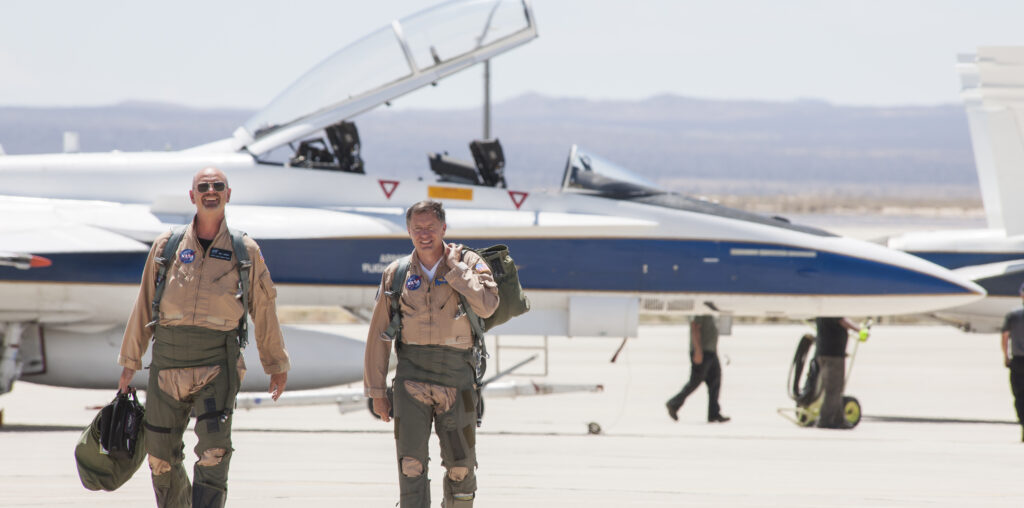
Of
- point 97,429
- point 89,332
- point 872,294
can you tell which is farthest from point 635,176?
point 97,429

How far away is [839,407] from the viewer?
12875mm

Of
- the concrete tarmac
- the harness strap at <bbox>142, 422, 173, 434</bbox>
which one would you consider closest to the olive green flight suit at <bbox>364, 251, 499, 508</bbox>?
the harness strap at <bbox>142, 422, 173, 434</bbox>

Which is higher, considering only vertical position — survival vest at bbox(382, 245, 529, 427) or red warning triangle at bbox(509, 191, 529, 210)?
red warning triangle at bbox(509, 191, 529, 210)

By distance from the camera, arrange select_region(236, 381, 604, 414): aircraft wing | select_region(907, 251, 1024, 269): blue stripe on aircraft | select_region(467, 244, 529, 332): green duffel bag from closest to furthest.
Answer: select_region(467, 244, 529, 332): green duffel bag → select_region(236, 381, 604, 414): aircraft wing → select_region(907, 251, 1024, 269): blue stripe on aircraft

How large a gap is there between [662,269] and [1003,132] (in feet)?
38.9

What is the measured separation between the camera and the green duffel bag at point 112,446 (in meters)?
5.65

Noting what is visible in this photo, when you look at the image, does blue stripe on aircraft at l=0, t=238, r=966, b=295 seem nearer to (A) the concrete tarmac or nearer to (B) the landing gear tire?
(A) the concrete tarmac

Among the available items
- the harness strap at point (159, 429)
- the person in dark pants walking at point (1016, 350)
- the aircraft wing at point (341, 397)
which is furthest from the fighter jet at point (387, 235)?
the harness strap at point (159, 429)

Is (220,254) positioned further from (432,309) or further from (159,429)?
(432,309)

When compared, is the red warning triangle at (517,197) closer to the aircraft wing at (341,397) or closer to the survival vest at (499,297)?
the aircraft wing at (341,397)

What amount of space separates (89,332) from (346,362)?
2.63 m

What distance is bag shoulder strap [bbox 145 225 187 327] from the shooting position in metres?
5.56

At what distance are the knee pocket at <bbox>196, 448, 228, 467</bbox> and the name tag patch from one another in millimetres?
906

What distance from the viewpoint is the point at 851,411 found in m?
13.2
